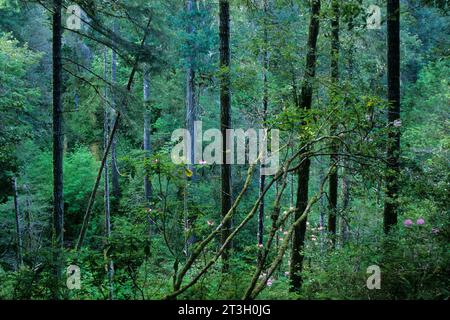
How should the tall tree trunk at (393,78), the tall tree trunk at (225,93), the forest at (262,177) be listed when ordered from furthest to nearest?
1. the tall tree trunk at (225,93)
2. the tall tree trunk at (393,78)
3. the forest at (262,177)

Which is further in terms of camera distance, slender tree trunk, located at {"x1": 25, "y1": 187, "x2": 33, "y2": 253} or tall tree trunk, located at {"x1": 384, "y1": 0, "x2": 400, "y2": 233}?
slender tree trunk, located at {"x1": 25, "y1": 187, "x2": 33, "y2": 253}

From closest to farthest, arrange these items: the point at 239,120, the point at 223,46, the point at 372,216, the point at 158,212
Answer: the point at 158,212
the point at 223,46
the point at 372,216
the point at 239,120

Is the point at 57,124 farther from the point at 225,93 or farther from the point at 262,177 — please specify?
the point at 262,177

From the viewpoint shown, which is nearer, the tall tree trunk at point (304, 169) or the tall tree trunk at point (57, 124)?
the tall tree trunk at point (304, 169)

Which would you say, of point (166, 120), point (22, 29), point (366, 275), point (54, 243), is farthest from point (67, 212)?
point (366, 275)

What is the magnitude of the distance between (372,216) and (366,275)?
8.47 m

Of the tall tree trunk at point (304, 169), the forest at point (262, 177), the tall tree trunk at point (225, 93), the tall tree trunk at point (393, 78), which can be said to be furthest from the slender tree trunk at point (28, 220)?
the tall tree trunk at point (393, 78)

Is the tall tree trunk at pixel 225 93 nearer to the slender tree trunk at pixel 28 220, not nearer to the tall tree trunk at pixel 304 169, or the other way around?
the tall tree trunk at pixel 304 169

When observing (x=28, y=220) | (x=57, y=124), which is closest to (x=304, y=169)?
(x=57, y=124)

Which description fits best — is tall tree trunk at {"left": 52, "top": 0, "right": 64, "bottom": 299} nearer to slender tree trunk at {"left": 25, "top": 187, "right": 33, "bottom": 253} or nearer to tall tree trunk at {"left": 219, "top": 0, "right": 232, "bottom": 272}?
tall tree trunk at {"left": 219, "top": 0, "right": 232, "bottom": 272}

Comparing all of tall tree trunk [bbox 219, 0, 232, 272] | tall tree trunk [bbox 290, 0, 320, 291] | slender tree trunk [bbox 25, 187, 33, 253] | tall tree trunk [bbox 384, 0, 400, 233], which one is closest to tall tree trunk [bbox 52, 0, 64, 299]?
tall tree trunk [bbox 219, 0, 232, 272]

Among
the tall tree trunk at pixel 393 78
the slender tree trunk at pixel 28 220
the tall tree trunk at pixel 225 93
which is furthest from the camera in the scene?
the slender tree trunk at pixel 28 220

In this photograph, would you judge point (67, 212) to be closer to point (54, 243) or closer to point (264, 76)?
point (264, 76)

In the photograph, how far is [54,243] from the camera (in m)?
4.49
